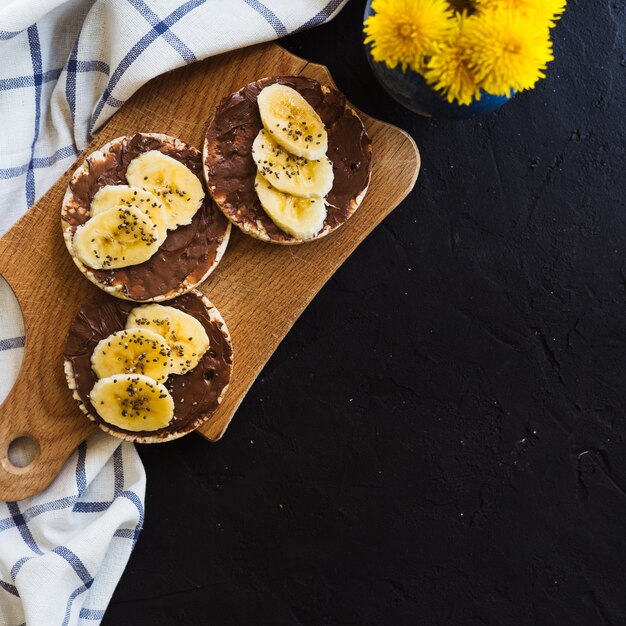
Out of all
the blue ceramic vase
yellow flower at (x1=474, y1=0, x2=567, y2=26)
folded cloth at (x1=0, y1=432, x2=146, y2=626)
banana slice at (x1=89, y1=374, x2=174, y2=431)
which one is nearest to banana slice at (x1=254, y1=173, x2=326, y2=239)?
the blue ceramic vase

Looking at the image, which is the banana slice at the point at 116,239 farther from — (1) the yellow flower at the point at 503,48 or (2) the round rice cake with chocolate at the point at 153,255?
(1) the yellow flower at the point at 503,48

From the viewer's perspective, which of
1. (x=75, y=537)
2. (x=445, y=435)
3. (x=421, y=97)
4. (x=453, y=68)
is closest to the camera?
(x=453, y=68)

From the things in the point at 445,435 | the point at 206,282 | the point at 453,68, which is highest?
the point at 453,68

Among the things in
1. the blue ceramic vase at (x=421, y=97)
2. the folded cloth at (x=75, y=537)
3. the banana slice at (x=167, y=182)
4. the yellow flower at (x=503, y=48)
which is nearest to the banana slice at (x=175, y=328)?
the banana slice at (x=167, y=182)

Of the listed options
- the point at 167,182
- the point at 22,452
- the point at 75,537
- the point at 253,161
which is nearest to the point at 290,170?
the point at 253,161

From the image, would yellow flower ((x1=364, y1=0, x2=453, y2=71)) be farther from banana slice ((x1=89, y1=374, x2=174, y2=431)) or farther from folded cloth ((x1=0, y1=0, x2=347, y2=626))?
banana slice ((x1=89, y1=374, x2=174, y2=431))

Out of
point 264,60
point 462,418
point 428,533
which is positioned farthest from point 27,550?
point 264,60

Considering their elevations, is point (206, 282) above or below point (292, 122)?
below

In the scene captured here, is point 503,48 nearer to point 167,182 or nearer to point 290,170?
point 290,170

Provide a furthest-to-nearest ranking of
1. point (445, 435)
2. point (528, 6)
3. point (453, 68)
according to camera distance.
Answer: point (445, 435), point (453, 68), point (528, 6)
